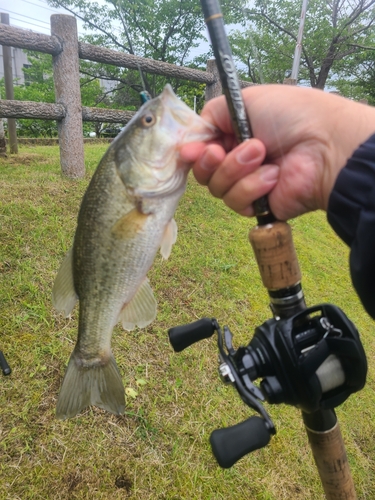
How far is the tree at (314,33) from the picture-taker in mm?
16094

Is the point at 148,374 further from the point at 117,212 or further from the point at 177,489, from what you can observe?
the point at 117,212

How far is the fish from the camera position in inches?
55.4

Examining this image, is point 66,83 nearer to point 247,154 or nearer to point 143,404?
point 143,404

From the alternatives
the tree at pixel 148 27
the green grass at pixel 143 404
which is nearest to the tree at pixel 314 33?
the tree at pixel 148 27

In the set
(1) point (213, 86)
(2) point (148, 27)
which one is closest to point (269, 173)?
(1) point (213, 86)

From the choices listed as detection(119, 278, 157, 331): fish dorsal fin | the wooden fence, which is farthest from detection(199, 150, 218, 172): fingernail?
the wooden fence

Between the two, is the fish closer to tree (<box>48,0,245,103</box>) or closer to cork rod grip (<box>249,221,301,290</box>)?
cork rod grip (<box>249,221,301,290</box>)

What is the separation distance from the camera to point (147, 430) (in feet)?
8.36

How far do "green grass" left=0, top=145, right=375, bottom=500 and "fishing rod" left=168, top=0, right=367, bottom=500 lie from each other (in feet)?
4.69

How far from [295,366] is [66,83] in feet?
15.3

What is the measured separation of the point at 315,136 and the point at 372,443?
2.82 meters

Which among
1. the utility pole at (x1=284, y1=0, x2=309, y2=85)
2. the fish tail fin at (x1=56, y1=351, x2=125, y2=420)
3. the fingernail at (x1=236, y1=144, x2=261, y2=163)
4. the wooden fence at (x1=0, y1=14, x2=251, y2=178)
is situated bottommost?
the fish tail fin at (x1=56, y1=351, x2=125, y2=420)

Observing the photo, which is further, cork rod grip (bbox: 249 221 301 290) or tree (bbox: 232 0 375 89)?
tree (bbox: 232 0 375 89)

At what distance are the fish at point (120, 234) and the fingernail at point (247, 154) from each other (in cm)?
20
